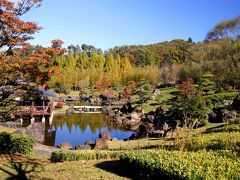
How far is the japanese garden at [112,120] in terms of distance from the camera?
1118 cm

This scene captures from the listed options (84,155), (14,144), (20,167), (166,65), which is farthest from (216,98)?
(166,65)

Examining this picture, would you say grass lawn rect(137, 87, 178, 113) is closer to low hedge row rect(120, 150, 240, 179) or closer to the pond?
the pond

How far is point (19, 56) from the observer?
12828 mm

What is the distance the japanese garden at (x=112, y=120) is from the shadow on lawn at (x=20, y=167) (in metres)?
0.04

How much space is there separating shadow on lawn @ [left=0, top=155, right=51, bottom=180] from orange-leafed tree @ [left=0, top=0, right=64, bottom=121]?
2997 mm

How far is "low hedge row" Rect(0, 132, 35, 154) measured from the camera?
16469mm

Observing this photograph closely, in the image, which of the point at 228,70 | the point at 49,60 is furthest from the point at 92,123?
the point at 49,60

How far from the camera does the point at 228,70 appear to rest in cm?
4719

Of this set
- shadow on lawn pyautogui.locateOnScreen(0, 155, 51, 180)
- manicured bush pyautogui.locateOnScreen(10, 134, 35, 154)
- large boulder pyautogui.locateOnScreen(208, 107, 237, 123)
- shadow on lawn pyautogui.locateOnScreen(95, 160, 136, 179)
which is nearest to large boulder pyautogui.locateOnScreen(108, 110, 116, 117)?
large boulder pyautogui.locateOnScreen(208, 107, 237, 123)

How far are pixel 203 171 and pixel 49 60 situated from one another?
28.3ft

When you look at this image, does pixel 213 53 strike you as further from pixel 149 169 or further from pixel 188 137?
pixel 149 169

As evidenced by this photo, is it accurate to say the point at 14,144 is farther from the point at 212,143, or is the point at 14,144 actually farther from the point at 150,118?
the point at 150,118

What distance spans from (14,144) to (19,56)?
19.1ft

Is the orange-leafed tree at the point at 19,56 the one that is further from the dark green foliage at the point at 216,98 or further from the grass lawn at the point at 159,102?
the grass lawn at the point at 159,102
